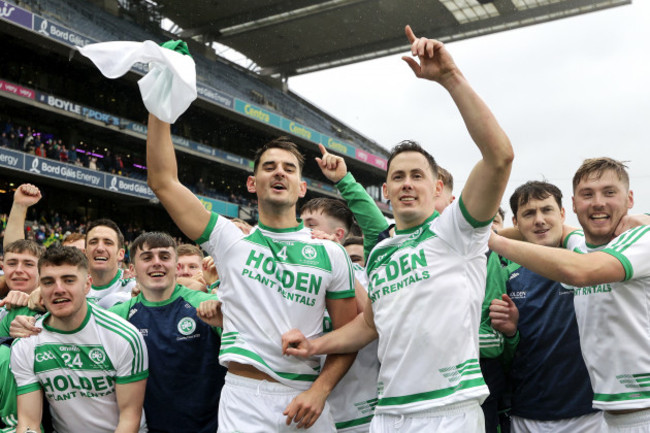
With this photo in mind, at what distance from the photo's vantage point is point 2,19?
21.8 metres

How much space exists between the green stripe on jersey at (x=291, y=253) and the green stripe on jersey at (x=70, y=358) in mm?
1420

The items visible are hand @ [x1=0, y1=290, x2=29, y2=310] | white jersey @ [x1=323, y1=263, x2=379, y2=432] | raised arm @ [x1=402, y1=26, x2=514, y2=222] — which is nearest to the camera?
raised arm @ [x1=402, y1=26, x2=514, y2=222]

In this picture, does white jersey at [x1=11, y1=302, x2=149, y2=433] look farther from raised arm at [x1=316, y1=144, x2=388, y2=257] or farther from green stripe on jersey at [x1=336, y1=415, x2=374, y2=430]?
raised arm at [x1=316, y1=144, x2=388, y2=257]

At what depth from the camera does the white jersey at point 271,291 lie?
10.4 ft

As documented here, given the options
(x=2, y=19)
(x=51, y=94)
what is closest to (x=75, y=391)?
(x=2, y=19)

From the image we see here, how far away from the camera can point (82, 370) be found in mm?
3932

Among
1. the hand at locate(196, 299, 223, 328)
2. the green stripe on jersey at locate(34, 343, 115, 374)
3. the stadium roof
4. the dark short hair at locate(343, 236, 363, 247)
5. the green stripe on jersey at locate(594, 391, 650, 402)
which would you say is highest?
the stadium roof

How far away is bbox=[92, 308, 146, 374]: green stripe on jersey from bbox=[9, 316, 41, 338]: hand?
0.38 meters

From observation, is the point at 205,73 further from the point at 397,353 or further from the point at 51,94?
the point at 397,353

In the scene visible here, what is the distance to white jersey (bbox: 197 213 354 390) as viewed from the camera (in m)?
3.16

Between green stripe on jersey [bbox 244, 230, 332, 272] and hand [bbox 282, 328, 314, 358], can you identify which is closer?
hand [bbox 282, 328, 314, 358]

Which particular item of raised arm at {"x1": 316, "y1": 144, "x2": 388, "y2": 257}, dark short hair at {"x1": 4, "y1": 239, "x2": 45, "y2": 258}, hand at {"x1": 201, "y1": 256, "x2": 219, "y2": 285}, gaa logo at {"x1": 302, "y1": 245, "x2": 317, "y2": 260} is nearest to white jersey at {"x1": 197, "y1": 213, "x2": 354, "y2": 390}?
gaa logo at {"x1": 302, "y1": 245, "x2": 317, "y2": 260}

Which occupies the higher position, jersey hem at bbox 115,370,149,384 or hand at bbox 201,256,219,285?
hand at bbox 201,256,219,285

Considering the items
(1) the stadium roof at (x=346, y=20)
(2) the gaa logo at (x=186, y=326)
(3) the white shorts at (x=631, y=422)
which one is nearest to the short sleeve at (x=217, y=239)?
(2) the gaa logo at (x=186, y=326)
